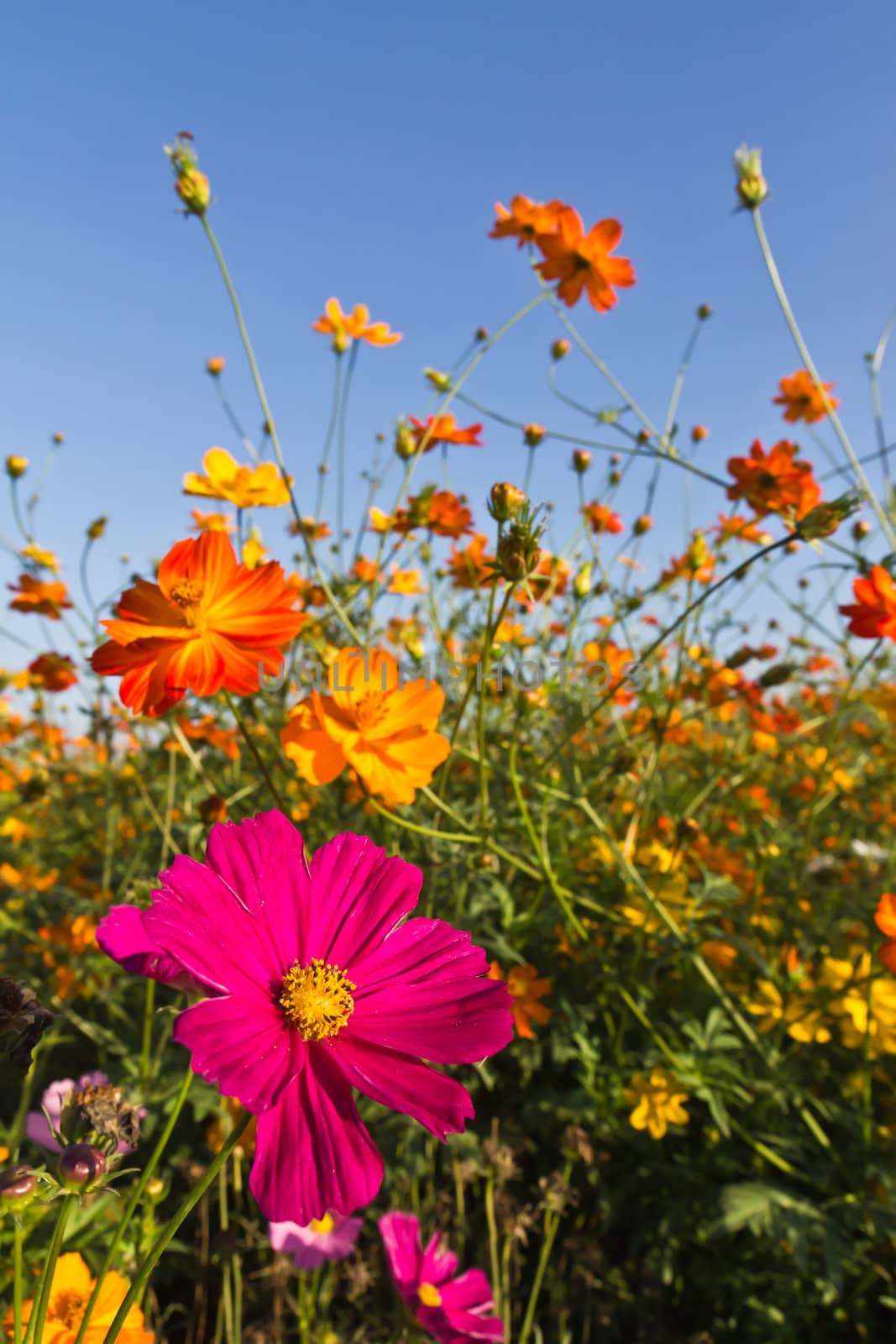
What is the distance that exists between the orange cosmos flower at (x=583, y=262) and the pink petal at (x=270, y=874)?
4.97 feet

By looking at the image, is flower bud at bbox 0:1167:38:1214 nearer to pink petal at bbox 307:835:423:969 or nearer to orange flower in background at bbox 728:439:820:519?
pink petal at bbox 307:835:423:969

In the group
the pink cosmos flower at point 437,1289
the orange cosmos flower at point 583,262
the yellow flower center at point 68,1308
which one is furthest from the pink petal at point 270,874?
the orange cosmos flower at point 583,262

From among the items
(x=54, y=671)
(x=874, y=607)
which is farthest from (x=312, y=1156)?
(x=54, y=671)

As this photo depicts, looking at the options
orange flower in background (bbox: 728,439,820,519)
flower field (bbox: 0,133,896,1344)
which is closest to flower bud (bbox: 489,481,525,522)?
flower field (bbox: 0,133,896,1344)

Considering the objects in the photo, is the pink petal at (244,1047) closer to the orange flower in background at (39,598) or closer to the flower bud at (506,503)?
the flower bud at (506,503)

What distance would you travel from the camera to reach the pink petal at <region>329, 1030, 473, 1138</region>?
39cm

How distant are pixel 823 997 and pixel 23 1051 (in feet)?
4.42

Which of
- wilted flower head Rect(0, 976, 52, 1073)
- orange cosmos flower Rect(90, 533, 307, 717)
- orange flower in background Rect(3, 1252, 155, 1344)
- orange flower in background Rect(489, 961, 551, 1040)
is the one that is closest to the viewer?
wilted flower head Rect(0, 976, 52, 1073)

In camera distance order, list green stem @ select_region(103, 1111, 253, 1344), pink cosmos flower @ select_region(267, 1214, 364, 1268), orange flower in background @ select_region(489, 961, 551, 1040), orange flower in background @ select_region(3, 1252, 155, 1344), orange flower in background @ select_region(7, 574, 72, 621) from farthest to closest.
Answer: orange flower in background @ select_region(7, 574, 72, 621)
orange flower in background @ select_region(489, 961, 551, 1040)
pink cosmos flower @ select_region(267, 1214, 364, 1268)
orange flower in background @ select_region(3, 1252, 155, 1344)
green stem @ select_region(103, 1111, 253, 1344)

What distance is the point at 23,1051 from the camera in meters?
0.40

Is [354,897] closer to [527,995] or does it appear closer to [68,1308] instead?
[68,1308]

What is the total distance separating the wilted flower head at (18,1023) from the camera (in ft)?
1.30

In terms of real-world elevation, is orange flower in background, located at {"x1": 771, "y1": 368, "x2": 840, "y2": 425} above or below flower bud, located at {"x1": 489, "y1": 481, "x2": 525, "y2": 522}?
above

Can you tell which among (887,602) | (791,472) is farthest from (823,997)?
(791,472)
